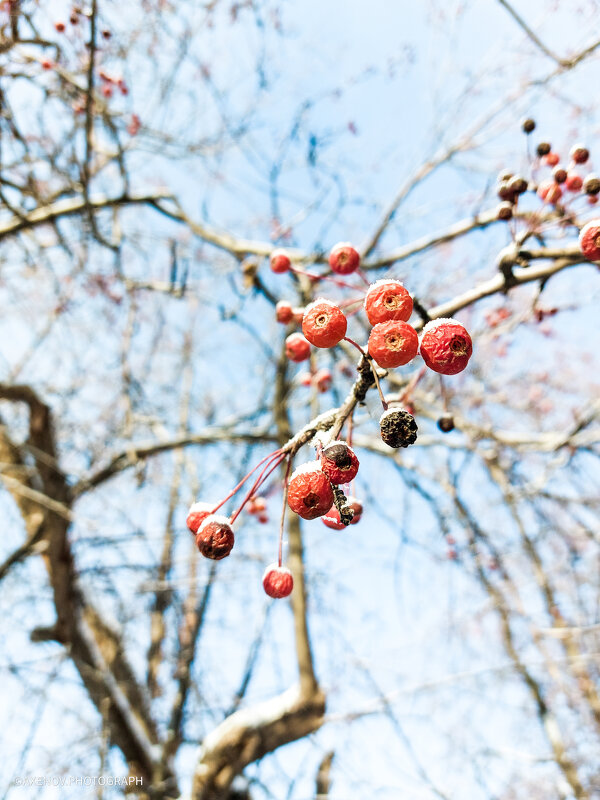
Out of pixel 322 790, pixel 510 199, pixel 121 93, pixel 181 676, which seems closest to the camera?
pixel 510 199

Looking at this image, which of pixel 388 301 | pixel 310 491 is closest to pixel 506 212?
pixel 388 301

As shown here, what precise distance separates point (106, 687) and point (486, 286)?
4864mm

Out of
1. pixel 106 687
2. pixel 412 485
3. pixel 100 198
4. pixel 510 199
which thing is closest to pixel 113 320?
pixel 100 198

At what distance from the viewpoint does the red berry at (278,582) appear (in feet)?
4.88

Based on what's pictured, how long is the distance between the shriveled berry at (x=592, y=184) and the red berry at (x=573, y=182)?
0.41 meters

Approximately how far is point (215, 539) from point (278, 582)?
1.19 feet

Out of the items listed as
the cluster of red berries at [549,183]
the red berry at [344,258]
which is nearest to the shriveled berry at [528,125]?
the cluster of red berries at [549,183]

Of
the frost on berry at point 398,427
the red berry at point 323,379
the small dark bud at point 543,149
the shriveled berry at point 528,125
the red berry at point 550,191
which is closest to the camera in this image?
the frost on berry at point 398,427

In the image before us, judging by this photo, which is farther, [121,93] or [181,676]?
[181,676]

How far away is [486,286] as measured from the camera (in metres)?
1.64

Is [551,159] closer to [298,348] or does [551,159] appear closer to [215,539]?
[298,348]

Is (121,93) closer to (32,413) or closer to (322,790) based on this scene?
(32,413)

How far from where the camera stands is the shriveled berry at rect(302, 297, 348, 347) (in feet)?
3.94

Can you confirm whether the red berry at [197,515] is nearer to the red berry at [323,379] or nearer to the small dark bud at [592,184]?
the red berry at [323,379]
